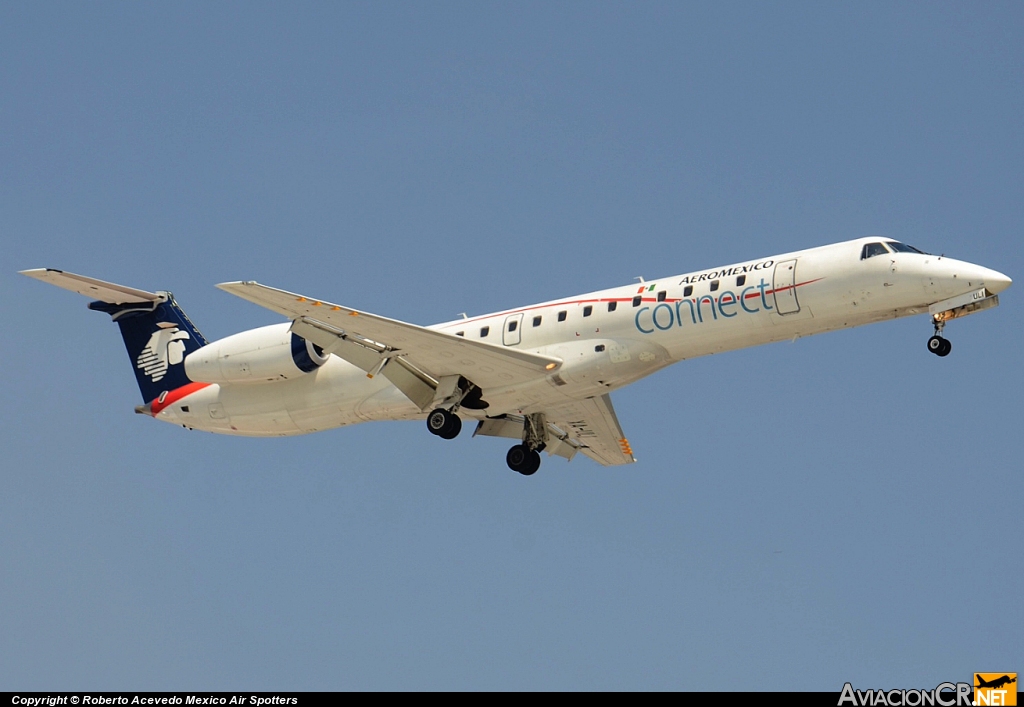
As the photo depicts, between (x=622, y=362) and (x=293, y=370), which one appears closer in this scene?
(x=622, y=362)

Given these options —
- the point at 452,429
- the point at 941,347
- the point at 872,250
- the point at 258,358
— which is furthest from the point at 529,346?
the point at 941,347

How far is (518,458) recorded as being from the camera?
25750mm

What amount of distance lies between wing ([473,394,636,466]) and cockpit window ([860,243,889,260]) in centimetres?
610

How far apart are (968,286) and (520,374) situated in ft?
23.8

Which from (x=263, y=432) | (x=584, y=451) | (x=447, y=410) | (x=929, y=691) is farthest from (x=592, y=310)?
(x=929, y=691)

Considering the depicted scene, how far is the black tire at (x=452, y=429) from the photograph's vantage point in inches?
922

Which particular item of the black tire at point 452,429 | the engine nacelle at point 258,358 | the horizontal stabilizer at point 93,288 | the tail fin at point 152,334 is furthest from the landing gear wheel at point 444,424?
the horizontal stabilizer at point 93,288

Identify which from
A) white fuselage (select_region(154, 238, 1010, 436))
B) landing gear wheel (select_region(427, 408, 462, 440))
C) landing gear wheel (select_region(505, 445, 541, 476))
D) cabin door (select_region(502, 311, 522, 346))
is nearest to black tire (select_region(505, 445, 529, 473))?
landing gear wheel (select_region(505, 445, 541, 476))

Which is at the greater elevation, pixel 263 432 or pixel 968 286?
pixel 968 286

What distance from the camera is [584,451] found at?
26.7 metres

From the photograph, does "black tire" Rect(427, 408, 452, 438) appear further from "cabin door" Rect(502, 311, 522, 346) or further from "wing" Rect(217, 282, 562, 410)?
"cabin door" Rect(502, 311, 522, 346)

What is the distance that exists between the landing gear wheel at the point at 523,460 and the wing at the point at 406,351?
9.05 feet

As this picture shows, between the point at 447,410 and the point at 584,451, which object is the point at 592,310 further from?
the point at 584,451

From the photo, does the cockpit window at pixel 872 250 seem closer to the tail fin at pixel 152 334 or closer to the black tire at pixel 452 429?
the black tire at pixel 452 429
